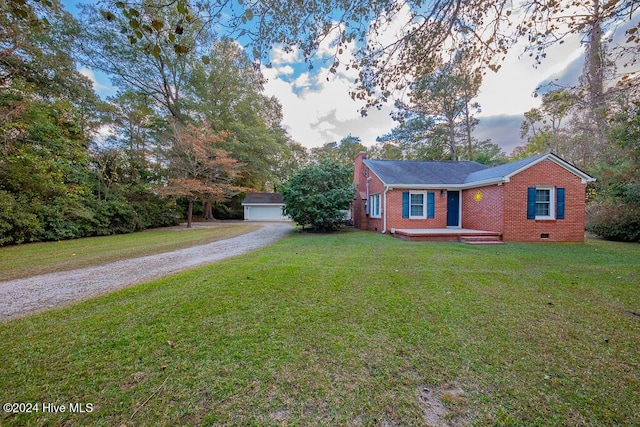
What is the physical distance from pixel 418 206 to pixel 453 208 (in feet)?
6.18

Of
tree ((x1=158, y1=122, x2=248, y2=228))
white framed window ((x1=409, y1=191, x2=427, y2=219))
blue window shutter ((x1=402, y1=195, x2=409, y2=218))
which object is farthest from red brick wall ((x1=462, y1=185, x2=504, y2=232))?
tree ((x1=158, y1=122, x2=248, y2=228))

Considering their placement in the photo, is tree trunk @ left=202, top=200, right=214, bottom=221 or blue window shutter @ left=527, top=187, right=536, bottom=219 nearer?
blue window shutter @ left=527, top=187, right=536, bottom=219

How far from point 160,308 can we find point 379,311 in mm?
2999

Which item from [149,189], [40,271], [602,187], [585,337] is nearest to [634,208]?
[602,187]

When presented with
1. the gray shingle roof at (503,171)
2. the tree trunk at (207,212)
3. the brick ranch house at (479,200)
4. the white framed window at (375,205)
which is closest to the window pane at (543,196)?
the brick ranch house at (479,200)

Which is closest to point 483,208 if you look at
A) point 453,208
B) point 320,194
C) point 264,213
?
point 453,208

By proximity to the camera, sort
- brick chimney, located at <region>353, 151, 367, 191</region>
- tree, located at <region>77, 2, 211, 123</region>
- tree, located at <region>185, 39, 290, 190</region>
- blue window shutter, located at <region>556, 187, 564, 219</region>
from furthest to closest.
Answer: tree, located at <region>185, 39, 290, 190</region> → tree, located at <region>77, 2, 211, 123</region> → brick chimney, located at <region>353, 151, 367, 191</region> → blue window shutter, located at <region>556, 187, 564, 219</region>

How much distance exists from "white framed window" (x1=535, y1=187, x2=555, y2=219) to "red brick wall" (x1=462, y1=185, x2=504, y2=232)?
4.76 feet

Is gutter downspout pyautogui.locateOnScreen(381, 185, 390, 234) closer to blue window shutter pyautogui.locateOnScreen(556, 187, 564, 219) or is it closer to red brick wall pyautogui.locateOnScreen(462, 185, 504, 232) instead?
red brick wall pyautogui.locateOnScreen(462, 185, 504, 232)

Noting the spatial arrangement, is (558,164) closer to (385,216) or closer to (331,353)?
(385,216)

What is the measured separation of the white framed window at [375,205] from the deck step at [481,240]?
411 centimetres

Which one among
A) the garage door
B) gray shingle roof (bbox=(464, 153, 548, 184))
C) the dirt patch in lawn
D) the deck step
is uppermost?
gray shingle roof (bbox=(464, 153, 548, 184))

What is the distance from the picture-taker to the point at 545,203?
10070 mm

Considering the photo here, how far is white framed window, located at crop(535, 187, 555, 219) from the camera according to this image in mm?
9992
